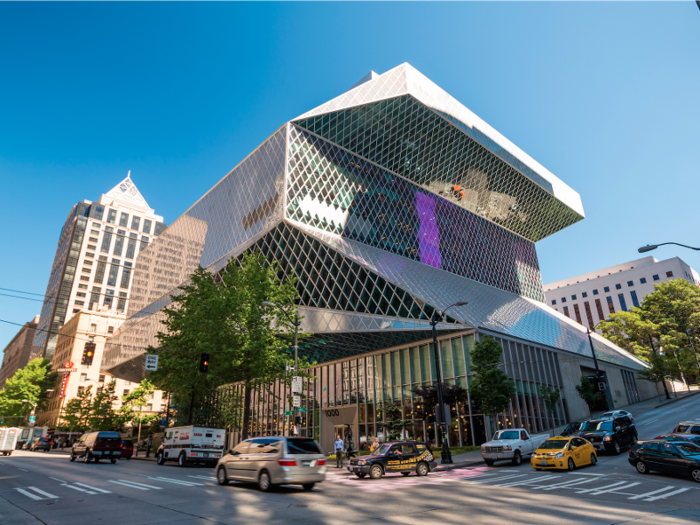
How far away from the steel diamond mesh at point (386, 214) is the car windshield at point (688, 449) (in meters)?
35.6

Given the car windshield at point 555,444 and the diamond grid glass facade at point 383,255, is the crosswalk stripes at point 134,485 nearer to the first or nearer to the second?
the diamond grid glass facade at point 383,255

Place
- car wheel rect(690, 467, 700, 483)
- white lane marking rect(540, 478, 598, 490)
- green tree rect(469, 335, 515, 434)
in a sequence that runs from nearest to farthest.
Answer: white lane marking rect(540, 478, 598, 490) < car wheel rect(690, 467, 700, 483) < green tree rect(469, 335, 515, 434)

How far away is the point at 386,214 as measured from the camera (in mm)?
53688

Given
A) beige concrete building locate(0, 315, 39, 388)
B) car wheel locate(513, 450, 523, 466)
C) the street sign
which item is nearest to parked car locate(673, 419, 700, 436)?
car wheel locate(513, 450, 523, 466)

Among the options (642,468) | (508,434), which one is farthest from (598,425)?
(642,468)

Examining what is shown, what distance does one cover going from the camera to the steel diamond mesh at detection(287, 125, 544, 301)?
47.7m

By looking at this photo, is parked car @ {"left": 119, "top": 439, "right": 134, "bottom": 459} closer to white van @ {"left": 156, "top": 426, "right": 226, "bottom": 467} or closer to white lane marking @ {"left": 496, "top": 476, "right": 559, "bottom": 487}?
white van @ {"left": 156, "top": 426, "right": 226, "bottom": 467}

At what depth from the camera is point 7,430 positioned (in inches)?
1689

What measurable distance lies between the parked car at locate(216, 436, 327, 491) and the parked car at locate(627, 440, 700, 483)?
13.3 m

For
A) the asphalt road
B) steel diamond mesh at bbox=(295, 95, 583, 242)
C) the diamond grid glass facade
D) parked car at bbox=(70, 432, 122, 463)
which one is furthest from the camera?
steel diamond mesh at bbox=(295, 95, 583, 242)

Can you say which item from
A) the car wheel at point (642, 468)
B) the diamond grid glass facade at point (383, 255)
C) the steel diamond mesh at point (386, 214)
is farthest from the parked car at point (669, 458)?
the steel diamond mesh at point (386, 214)

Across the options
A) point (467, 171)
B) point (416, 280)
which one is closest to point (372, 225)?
point (416, 280)

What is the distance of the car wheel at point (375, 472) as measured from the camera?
19.9m

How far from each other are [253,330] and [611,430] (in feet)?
75.3
